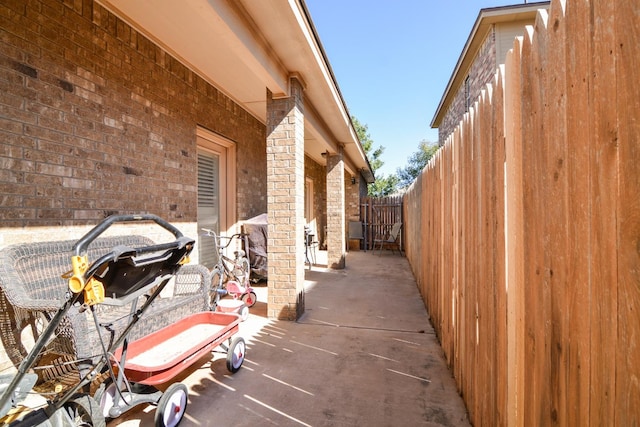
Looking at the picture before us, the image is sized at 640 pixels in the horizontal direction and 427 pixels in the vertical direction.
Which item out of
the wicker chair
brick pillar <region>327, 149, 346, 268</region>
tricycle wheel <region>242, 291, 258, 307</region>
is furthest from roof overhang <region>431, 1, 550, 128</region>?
the wicker chair

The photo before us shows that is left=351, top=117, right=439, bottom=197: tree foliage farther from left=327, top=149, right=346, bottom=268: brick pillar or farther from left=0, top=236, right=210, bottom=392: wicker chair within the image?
left=0, top=236, right=210, bottom=392: wicker chair

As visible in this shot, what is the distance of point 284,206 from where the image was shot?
3.86m

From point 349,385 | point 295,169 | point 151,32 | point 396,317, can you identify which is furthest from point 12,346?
point 396,317

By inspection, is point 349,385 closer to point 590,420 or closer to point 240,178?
point 590,420

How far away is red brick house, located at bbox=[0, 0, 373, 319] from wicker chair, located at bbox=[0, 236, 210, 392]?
0.82ft

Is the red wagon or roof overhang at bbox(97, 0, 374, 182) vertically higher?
roof overhang at bbox(97, 0, 374, 182)

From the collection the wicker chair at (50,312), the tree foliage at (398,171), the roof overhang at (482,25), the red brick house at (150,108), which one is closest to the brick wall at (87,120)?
the red brick house at (150,108)

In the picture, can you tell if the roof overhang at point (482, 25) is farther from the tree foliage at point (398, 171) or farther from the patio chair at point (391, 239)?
the tree foliage at point (398, 171)

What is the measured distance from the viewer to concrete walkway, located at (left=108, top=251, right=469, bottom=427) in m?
1.95

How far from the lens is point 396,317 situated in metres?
3.86

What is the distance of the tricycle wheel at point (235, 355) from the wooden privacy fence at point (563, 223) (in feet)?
5.89

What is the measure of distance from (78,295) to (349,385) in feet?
6.39

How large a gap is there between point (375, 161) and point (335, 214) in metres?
25.0

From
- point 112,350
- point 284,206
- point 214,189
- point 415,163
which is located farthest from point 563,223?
point 415,163
